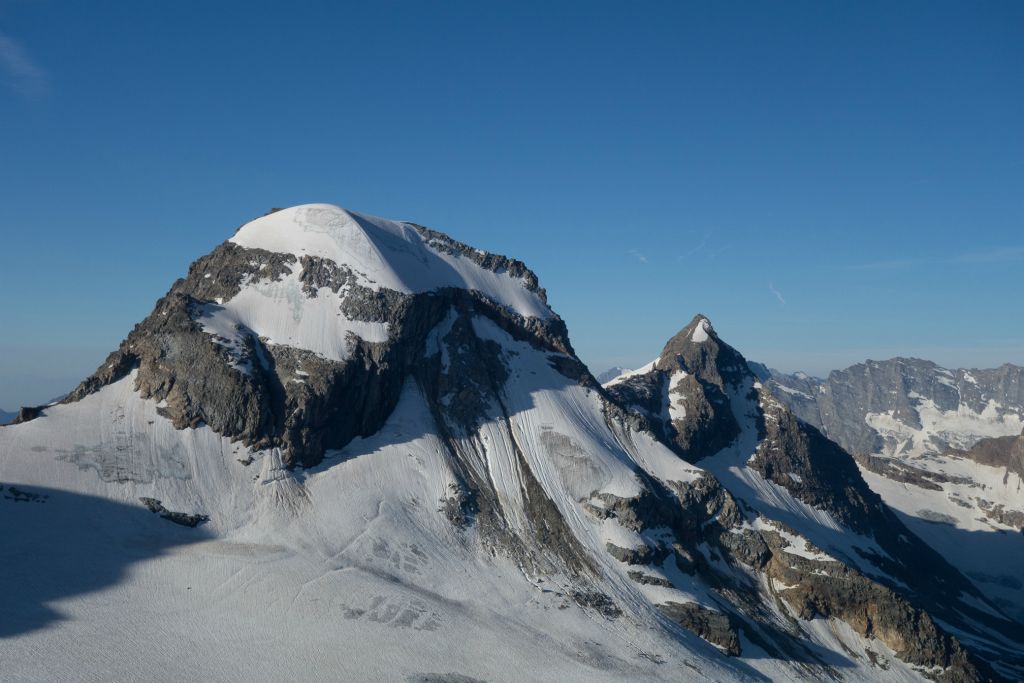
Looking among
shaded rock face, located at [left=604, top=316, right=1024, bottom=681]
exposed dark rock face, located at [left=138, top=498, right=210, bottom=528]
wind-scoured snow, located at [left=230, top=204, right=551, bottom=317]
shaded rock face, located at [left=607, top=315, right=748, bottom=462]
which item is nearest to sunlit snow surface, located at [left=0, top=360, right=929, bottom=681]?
exposed dark rock face, located at [left=138, top=498, right=210, bottom=528]

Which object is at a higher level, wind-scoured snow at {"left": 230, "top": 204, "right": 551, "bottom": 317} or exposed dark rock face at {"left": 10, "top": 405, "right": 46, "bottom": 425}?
wind-scoured snow at {"left": 230, "top": 204, "right": 551, "bottom": 317}

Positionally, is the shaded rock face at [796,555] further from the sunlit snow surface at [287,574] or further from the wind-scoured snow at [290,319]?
the wind-scoured snow at [290,319]

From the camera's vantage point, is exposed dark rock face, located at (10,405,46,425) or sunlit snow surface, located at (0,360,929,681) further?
exposed dark rock face, located at (10,405,46,425)

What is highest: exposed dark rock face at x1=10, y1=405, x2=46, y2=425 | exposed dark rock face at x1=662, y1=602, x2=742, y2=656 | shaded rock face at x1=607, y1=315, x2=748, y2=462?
shaded rock face at x1=607, y1=315, x2=748, y2=462

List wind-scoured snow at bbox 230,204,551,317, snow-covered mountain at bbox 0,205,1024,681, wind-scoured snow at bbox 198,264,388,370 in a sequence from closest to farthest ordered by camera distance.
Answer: snow-covered mountain at bbox 0,205,1024,681 → wind-scoured snow at bbox 198,264,388,370 → wind-scoured snow at bbox 230,204,551,317

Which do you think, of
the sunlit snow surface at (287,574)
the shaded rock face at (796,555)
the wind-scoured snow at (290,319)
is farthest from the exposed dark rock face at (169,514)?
the shaded rock face at (796,555)

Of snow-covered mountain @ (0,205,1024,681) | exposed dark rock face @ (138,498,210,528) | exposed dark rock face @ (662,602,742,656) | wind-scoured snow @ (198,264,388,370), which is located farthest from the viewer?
wind-scoured snow @ (198,264,388,370)

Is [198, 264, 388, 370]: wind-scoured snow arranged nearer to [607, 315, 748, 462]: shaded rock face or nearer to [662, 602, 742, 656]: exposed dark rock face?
[662, 602, 742, 656]: exposed dark rock face

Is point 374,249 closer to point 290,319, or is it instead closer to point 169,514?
point 290,319
